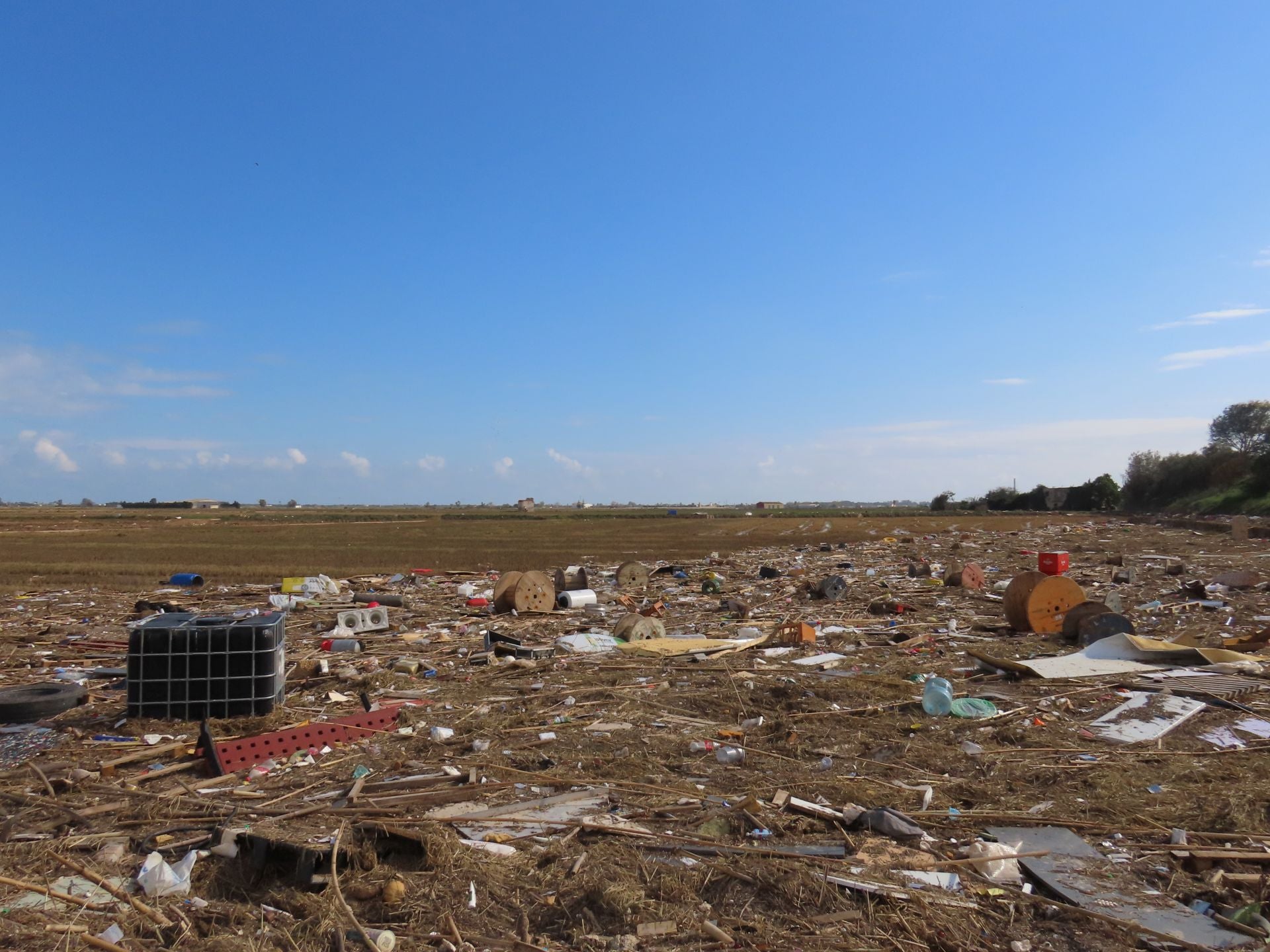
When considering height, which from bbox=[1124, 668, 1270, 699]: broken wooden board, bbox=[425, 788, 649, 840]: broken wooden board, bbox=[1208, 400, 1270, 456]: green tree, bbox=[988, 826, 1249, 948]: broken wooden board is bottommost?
bbox=[988, 826, 1249, 948]: broken wooden board

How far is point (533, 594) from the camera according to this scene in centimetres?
1425

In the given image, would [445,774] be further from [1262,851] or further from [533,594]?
[533,594]

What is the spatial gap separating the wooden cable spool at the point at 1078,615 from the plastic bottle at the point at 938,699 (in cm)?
445

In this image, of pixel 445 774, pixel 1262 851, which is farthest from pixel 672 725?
pixel 1262 851

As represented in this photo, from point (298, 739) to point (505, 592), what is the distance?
7.94 metres

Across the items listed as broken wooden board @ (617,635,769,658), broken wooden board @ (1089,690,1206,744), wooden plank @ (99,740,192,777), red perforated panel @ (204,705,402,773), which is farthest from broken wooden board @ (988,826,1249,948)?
wooden plank @ (99,740,192,777)

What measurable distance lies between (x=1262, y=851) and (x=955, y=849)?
1605mm

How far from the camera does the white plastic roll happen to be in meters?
14.7

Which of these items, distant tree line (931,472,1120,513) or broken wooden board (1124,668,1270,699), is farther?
distant tree line (931,472,1120,513)

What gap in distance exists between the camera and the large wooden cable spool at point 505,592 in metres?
14.2

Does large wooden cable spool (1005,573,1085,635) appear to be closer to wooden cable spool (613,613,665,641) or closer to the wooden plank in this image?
wooden cable spool (613,613,665,641)

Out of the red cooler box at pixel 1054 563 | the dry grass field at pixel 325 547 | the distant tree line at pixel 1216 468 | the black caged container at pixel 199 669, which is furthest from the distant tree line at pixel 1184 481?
the black caged container at pixel 199 669

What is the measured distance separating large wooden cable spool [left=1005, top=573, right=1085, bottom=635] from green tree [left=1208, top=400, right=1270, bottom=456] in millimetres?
87620

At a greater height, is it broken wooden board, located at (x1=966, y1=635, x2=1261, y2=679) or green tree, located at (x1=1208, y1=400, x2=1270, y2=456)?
green tree, located at (x1=1208, y1=400, x2=1270, y2=456)
